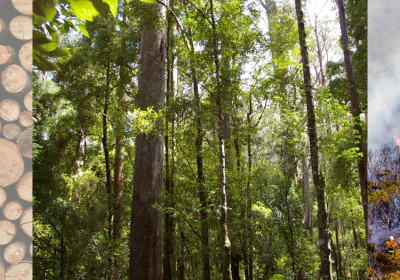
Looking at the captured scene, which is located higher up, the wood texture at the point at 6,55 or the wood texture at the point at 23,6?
the wood texture at the point at 23,6

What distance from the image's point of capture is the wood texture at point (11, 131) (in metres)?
0.81

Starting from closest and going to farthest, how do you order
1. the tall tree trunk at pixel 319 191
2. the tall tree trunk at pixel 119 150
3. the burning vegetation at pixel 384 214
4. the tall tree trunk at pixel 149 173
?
the burning vegetation at pixel 384 214
the tall tree trunk at pixel 319 191
the tall tree trunk at pixel 149 173
the tall tree trunk at pixel 119 150

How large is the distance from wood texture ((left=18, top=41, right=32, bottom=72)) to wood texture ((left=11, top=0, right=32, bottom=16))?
98 mm

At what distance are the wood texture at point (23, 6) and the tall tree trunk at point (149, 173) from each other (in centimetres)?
256

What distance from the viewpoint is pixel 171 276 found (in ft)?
14.2

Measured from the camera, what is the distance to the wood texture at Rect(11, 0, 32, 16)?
0.84 metres

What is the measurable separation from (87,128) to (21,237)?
16.6 ft

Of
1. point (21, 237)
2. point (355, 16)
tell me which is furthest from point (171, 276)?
point (355, 16)

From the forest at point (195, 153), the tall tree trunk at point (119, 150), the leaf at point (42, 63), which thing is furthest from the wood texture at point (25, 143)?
the tall tree trunk at point (119, 150)

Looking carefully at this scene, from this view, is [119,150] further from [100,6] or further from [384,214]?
[100,6]

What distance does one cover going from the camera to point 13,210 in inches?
31.8

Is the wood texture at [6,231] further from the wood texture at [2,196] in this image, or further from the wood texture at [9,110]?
the wood texture at [9,110]

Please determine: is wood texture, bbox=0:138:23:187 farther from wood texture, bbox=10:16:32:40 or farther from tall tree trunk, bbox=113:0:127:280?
tall tree trunk, bbox=113:0:127:280

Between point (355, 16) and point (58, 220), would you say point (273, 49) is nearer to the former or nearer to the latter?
point (355, 16)
